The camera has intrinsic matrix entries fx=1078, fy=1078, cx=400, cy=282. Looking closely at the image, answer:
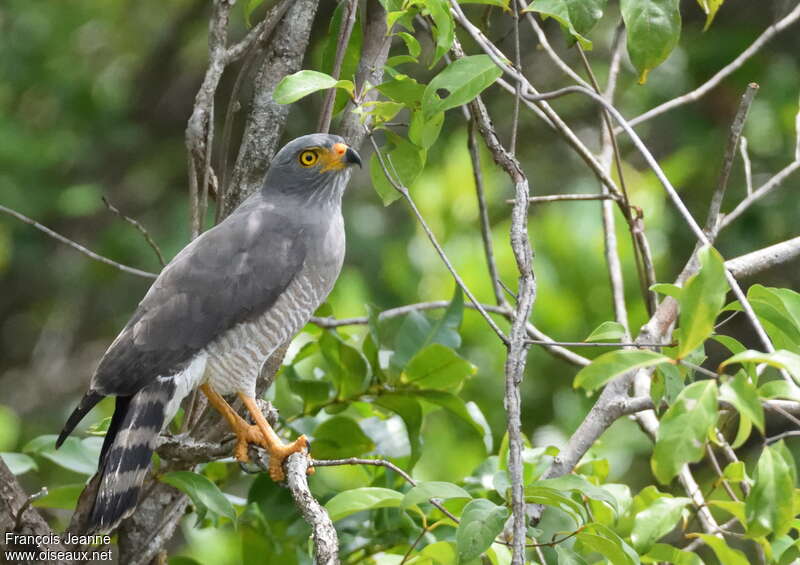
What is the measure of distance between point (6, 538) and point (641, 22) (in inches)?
75.7

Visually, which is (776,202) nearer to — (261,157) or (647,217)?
(647,217)

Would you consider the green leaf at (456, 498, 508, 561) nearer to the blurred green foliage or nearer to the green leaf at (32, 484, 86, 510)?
the blurred green foliage

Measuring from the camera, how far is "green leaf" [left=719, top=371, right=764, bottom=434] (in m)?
1.70

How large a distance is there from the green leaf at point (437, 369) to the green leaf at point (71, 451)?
0.98m

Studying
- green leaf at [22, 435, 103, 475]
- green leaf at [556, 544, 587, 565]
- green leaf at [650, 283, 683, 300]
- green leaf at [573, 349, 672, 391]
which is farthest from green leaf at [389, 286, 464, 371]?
green leaf at [573, 349, 672, 391]

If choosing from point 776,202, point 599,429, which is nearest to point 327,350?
point 599,429

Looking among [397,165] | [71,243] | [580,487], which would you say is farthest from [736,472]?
[71,243]

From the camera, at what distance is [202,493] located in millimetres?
2791

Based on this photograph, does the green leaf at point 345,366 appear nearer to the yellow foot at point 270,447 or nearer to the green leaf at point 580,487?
the yellow foot at point 270,447

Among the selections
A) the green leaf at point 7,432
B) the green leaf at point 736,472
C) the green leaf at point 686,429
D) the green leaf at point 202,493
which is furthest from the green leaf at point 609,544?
the green leaf at point 7,432

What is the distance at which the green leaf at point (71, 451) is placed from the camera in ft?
10.5

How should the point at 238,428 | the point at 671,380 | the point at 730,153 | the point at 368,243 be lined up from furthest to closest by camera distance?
the point at 368,243 < the point at 238,428 < the point at 730,153 < the point at 671,380

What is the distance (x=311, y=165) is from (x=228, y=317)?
577 millimetres

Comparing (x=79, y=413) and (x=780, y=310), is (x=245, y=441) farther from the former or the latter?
(x=780, y=310)
